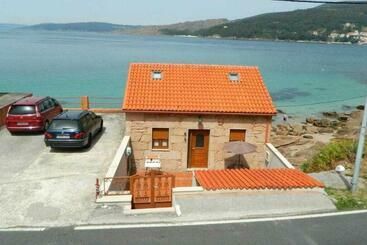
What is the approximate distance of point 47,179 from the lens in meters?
14.6

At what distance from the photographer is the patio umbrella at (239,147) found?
58.3ft

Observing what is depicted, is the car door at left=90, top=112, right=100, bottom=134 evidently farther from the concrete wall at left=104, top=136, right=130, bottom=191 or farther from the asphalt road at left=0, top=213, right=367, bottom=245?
the asphalt road at left=0, top=213, right=367, bottom=245

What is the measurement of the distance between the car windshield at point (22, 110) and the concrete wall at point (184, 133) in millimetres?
4978

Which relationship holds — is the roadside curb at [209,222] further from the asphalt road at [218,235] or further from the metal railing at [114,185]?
the metal railing at [114,185]

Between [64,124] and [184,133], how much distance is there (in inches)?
218

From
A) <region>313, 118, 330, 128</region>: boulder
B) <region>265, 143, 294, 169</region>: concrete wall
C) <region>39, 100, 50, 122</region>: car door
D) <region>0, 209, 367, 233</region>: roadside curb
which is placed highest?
<region>39, 100, 50, 122</region>: car door

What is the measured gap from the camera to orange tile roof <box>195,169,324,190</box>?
12477mm

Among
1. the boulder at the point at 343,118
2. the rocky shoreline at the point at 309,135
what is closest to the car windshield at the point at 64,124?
the rocky shoreline at the point at 309,135

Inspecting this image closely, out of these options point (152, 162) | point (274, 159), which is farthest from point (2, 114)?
point (274, 159)

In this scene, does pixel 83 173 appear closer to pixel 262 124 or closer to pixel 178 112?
pixel 178 112

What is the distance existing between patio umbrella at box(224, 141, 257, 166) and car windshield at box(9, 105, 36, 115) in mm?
9736

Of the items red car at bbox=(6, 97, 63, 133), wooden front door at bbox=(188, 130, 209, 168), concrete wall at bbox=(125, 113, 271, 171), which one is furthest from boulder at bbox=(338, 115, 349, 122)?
red car at bbox=(6, 97, 63, 133)

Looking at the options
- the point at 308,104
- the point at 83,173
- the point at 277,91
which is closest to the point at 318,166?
the point at 83,173

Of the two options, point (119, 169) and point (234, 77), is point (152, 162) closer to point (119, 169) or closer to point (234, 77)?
point (119, 169)
